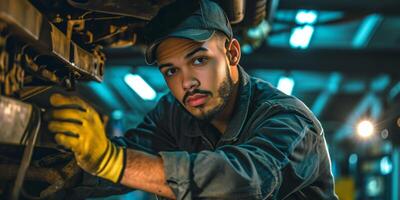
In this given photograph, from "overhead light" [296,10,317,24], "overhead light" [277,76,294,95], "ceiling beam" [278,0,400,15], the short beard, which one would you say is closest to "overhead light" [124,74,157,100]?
"overhead light" [277,76,294,95]

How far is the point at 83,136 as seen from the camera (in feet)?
4.47

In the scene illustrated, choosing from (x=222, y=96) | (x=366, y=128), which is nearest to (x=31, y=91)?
(x=222, y=96)

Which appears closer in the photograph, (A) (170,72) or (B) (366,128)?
(A) (170,72)

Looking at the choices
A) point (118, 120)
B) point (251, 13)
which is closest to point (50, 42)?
point (251, 13)

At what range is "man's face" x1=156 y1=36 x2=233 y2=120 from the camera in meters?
1.90

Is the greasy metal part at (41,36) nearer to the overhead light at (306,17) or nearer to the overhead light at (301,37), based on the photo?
the overhead light at (306,17)

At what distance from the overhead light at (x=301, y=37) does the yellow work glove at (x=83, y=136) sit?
3438mm

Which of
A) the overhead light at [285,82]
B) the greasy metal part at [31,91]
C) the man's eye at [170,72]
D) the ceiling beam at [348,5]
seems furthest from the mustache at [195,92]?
the overhead light at [285,82]

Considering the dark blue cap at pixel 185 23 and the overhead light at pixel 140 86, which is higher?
the overhead light at pixel 140 86

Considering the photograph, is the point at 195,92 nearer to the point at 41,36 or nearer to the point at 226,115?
the point at 226,115

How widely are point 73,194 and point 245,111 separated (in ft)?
2.34

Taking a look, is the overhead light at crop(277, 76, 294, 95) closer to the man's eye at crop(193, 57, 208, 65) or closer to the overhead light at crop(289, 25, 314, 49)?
the overhead light at crop(289, 25, 314, 49)

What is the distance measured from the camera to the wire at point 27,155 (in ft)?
4.65

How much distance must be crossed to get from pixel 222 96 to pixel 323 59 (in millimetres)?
3005
